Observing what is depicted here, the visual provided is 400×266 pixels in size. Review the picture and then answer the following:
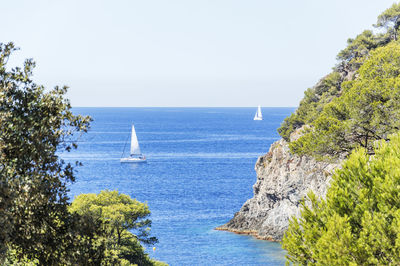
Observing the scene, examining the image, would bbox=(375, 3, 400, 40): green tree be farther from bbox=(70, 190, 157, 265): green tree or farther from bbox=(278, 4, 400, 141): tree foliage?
bbox=(70, 190, 157, 265): green tree

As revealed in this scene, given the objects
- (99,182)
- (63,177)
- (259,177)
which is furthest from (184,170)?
(63,177)

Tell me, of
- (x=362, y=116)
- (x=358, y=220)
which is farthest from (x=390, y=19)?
(x=358, y=220)

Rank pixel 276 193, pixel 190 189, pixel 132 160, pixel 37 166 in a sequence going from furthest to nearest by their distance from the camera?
pixel 132 160, pixel 190 189, pixel 276 193, pixel 37 166

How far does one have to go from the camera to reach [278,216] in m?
68.6

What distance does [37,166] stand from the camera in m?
12.5

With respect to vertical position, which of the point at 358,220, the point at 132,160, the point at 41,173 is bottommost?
the point at 132,160

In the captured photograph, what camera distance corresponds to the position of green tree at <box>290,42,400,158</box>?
108 ft

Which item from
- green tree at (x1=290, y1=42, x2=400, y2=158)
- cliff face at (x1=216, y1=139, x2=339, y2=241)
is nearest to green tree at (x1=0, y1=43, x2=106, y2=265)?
green tree at (x1=290, y1=42, x2=400, y2=158)


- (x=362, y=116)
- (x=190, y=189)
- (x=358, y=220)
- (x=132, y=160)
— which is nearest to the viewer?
(x=358, y=220)

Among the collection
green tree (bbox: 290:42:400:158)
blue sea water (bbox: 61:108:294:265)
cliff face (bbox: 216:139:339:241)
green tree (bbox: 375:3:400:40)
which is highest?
green tree (bbox: 375:3:400:40)

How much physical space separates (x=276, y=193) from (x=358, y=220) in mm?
49985

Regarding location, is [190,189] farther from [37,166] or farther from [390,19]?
[37,166]

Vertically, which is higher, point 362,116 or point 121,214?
point 362,116

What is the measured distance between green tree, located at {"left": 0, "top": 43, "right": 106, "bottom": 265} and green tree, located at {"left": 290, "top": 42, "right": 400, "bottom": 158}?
2433 centimetres
